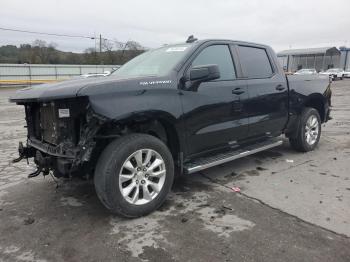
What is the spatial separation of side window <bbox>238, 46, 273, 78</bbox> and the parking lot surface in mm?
1438

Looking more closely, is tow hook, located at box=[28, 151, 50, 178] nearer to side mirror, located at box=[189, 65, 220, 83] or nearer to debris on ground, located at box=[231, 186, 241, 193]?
side mirror, located at box=[189, 65, 220, 83]

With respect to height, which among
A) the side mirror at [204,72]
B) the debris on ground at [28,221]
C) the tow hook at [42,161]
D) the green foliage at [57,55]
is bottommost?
the debris on ground at [28,221]

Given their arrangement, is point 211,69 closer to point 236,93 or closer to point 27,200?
point 236,93

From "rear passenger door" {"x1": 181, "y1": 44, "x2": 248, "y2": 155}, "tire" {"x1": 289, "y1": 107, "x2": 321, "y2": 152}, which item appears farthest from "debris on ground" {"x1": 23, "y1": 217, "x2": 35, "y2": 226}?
"tire" {"x1": 289, "y1": 107, "x2": 321, "y2": 152}

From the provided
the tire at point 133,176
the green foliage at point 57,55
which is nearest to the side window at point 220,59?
the tire at point 133,176

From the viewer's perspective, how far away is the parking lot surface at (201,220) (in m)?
3.10

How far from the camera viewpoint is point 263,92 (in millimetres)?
5273

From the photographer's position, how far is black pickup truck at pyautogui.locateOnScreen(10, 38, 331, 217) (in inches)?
139

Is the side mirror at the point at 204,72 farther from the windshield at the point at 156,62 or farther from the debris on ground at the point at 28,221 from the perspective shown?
the debris on ground at the point at 28,221

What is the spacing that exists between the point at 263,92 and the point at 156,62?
5.43ft

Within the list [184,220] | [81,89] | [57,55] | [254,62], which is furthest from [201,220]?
[57,55]

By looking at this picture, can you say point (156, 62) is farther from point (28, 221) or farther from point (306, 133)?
point (306, 133)

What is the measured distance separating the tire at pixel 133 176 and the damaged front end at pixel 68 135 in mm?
203

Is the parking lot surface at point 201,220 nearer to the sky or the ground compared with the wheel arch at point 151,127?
nearer to the ground
